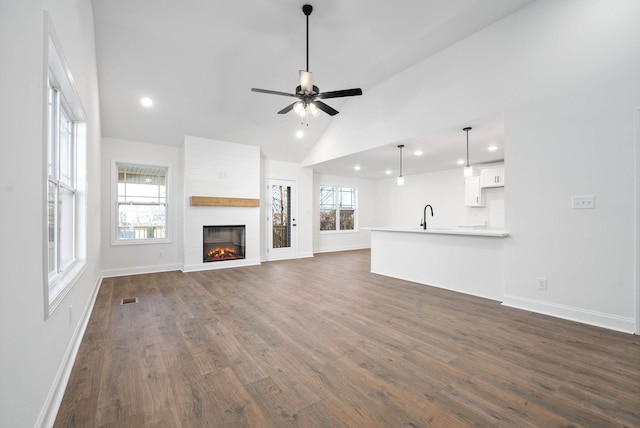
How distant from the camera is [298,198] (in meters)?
7.80

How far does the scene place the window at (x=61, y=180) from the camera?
64.4 inches

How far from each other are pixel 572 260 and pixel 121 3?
19.7 ft

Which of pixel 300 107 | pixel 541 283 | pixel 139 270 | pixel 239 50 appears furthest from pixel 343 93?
pixel 139 270

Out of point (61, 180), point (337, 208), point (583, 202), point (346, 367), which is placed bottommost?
point (346, 367)

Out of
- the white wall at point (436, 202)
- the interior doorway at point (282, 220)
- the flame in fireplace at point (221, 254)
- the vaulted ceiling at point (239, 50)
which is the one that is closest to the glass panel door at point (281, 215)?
the interior doorway at point (282, 220)

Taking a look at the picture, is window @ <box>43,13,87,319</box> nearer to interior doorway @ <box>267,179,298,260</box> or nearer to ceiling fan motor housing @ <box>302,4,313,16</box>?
ceiling fan motor housing @ <box>302,4,313,16</box>

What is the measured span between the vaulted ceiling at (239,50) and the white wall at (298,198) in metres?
1.69

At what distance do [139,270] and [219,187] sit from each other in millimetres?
2359

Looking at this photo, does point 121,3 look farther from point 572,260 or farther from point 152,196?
point 572,260

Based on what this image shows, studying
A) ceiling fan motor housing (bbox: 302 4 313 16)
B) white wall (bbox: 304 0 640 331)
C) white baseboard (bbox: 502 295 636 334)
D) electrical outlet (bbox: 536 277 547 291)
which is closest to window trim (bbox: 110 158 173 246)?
ceiling fan motor housing (bbox: 302 4 313 16)

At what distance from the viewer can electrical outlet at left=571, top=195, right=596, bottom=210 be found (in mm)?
2951

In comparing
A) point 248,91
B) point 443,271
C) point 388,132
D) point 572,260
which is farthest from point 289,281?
point 572,260

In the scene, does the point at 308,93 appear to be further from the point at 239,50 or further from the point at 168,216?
the point at 168,216

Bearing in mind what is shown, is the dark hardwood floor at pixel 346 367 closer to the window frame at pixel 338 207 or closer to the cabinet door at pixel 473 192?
the cabinet door at pixel 473 192
